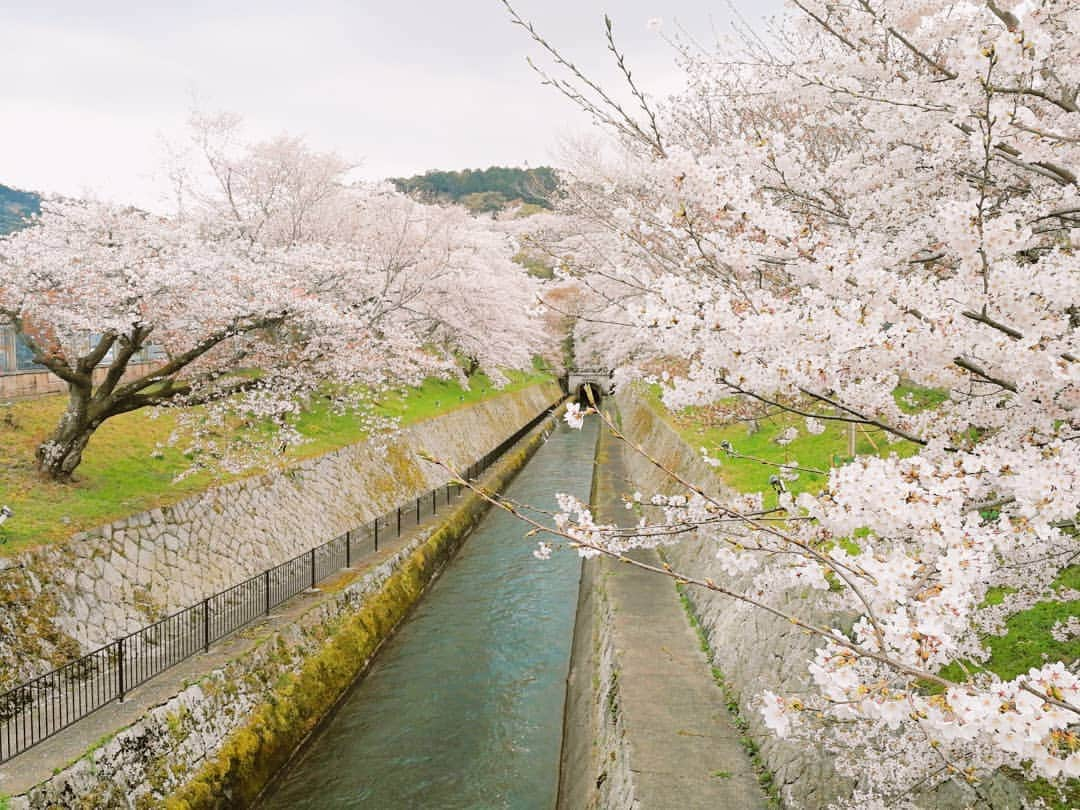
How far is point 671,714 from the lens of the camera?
7.13 meters

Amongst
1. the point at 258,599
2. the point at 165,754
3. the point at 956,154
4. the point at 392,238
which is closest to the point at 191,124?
the point at 392,238

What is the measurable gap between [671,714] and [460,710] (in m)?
4.11

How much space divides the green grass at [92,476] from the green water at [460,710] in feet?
16.3

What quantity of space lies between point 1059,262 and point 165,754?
9.17 metres

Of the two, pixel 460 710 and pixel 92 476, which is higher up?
pixel 92 476

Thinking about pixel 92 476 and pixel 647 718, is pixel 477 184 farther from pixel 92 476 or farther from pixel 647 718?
pixel 647 718

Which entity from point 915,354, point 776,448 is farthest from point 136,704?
point 776,448

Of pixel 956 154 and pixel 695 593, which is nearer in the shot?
pixel 956 154

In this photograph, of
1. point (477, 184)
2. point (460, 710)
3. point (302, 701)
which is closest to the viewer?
point (302, 701)

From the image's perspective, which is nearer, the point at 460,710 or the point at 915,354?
the point at 915,354

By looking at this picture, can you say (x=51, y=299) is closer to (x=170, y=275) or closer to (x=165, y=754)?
(x=170, y=275)

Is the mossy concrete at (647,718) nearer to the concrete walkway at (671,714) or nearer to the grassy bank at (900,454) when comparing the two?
the concrete walkway at (671,714)

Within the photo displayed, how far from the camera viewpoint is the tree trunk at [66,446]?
10.3 metres

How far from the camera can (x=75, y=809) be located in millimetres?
5734
